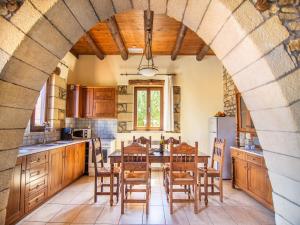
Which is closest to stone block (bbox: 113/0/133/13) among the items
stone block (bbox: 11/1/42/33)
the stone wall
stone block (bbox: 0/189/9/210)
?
stone block (bbox: 11/1/42/33)

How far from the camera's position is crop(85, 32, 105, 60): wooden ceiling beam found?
13.9 ft

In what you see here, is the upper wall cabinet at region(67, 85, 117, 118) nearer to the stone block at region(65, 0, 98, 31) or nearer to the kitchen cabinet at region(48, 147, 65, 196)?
the kitchen cabinet at region(48, 147, 65, 196)

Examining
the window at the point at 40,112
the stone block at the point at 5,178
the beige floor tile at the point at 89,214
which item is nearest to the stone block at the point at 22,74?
the stone block at the point at 5,178

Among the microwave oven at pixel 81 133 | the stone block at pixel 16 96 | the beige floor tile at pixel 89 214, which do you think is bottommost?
the beige floor tile at pixel 89 214

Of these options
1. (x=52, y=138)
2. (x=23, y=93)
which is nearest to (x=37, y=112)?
(x=52, y=138)

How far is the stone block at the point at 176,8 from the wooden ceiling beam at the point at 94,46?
2903mm

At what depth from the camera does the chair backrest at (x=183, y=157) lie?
2.82m

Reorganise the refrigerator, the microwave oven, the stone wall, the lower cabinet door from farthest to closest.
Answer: the microwave oven → the stone wall → the refrigerator → the lower cabinet door

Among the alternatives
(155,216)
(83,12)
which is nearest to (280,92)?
(83,12)

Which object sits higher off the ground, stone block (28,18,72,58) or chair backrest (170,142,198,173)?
stone block (28,18,72,58)

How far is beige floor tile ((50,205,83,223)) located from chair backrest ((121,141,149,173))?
873mm

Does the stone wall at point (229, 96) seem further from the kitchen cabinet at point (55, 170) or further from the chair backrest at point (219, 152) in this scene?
the kitchen cabinet at point (55, 170)

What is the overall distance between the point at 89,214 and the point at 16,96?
209 cm

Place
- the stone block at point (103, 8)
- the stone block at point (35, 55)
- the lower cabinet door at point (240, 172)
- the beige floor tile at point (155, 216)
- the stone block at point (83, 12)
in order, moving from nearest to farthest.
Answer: the stone block at point (35, 55) < the stone block at point (83, 12) < the stone block at point (103, 8) < the beige floor tile at point (155, 216) < the lower cabinet door at point (240, 172)
